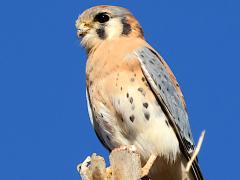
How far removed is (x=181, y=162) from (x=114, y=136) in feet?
2.17

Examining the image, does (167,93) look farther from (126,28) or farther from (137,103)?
(126,28)

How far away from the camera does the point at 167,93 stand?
5234mm

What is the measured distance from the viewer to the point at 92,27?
5594 millimetres

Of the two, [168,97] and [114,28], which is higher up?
[114,28]

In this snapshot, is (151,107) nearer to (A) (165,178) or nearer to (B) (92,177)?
(A) (165,178)

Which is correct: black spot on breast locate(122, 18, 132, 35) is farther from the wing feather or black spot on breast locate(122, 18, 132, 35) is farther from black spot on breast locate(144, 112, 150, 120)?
black spot on breast locate(144, 112, 150, 120)

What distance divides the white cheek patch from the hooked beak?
7.9 inches

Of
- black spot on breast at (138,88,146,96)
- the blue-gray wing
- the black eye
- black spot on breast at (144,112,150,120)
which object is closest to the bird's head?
the black eye

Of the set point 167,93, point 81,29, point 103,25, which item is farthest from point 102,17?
point 167,93

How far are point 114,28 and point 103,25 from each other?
0.41 feet

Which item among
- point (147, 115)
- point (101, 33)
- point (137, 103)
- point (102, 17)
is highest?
point (102, 17)

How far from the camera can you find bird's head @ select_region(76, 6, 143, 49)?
18.2 ft

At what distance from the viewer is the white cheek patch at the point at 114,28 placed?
5625 mm

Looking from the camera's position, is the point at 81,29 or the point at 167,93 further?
the point at 81,29
